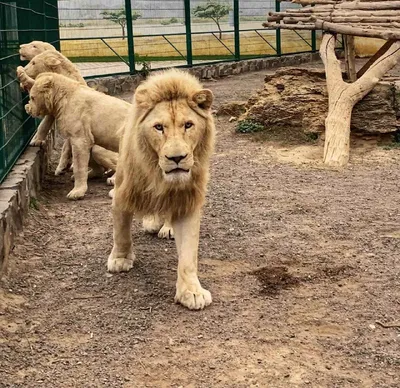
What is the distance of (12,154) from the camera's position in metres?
6.40

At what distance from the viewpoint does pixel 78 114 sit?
6875 mm

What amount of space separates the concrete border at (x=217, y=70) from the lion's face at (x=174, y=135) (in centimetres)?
991

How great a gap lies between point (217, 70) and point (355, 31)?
8.39 metres

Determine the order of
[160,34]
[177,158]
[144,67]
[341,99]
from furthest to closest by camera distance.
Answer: [160,34] → [144,67] → [341,99] → [177,158]

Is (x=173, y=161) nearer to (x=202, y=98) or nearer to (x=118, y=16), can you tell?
(x=202, y=98)

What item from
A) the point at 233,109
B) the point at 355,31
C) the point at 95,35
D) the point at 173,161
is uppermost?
the point at 355,31

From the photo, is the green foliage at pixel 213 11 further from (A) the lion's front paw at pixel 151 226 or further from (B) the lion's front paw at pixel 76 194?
(A) the lion's front paw at pixel 151 226

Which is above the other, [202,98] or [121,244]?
[202,98]

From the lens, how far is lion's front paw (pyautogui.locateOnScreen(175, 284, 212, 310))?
414cm

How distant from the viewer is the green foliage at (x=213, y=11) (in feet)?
59.2

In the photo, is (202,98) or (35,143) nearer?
(202,98)

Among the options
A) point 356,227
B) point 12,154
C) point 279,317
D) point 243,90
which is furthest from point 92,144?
point 243,90

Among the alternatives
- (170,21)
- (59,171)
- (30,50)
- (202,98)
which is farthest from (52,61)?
(170,21)

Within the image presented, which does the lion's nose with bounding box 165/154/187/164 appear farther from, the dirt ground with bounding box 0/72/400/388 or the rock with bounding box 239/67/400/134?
the rock with bounding box 239/67/400/134
